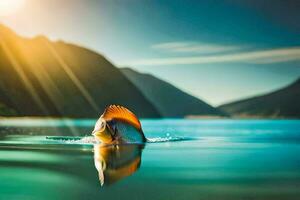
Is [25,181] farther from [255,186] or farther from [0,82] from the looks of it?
[0,82]

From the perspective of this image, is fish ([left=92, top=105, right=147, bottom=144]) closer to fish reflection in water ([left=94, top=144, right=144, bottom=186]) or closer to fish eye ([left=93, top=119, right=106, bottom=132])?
fish eye ([left=93, top=119, right=106, bottom=132])

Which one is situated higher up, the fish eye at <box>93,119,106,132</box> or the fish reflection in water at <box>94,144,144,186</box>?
the fish eye at <box>93,119,106,132</box>

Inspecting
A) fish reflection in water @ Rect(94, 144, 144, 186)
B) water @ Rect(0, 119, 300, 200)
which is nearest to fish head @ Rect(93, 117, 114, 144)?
fish reflection in water @ Rect(94, 144, 144, 186)

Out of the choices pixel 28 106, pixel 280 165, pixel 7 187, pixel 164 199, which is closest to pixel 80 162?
pixel 7 187

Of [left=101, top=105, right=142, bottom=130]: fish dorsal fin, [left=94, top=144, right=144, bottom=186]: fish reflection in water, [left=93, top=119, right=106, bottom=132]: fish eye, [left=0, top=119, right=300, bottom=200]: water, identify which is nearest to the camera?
[left=0, top=119, right=300, bottom=200]: water

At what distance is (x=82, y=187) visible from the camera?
38.9 feet

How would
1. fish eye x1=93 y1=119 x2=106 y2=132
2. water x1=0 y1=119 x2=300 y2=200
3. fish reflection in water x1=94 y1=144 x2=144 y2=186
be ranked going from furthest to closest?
fish eye x1=93 y1=119 x2=106 y2=132 < fish reflection in water x1=94 y1=144 x2=144 y2=186 < water x1=0 y1=119 x2=300 y2=200

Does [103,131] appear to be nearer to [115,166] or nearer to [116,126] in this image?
[116,126]

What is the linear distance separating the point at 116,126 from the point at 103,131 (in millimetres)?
676

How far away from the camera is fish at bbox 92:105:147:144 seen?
26.0 m

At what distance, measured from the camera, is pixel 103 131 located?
26484 mm

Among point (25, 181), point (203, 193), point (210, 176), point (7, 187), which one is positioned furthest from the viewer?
point (210, 176)

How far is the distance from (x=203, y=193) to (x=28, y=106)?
18124 cm

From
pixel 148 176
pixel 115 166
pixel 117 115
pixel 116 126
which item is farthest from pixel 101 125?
pixel 148 176
